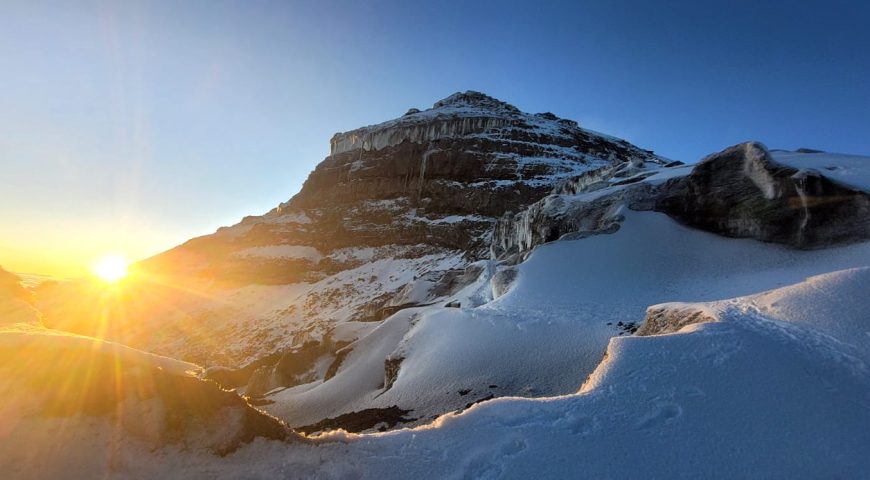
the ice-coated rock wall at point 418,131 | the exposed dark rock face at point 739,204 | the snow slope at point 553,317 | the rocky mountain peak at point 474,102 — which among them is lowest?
the snow slope at point 553,317

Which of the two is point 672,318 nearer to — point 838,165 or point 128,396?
point 128,396

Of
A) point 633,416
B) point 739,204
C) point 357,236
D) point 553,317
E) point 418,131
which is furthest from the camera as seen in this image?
point 418,131

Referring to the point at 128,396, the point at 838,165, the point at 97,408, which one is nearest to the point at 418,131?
the point at 838,165

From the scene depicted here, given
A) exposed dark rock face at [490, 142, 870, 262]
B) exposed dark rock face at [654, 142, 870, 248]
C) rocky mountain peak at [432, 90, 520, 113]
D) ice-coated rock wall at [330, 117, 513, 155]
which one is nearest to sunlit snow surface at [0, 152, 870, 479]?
exposed dark rock face at [654, 142, 870, 248]

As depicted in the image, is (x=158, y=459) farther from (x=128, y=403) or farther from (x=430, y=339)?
(x=430, y=339)

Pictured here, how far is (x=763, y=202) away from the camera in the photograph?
17547 millimetres

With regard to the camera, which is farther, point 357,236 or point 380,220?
point 380,220

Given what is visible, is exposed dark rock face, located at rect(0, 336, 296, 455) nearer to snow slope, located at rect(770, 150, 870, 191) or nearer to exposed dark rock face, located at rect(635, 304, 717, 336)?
exposed dark rock face, located at rect(635, 304, 717, 336)

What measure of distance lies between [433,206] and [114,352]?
69.8 m

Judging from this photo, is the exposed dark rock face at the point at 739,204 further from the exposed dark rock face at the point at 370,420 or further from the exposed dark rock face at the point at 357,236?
the exposed dark rock face at the point at 357,236

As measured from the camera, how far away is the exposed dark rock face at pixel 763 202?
1539 centimetres

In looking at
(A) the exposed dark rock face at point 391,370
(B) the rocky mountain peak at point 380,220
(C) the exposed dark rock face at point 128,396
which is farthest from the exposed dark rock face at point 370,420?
(B) the rocky mountain peak at point 380,220

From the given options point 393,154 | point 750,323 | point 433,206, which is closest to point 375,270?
point 433,206

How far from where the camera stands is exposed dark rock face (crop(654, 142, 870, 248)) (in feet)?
50.5
